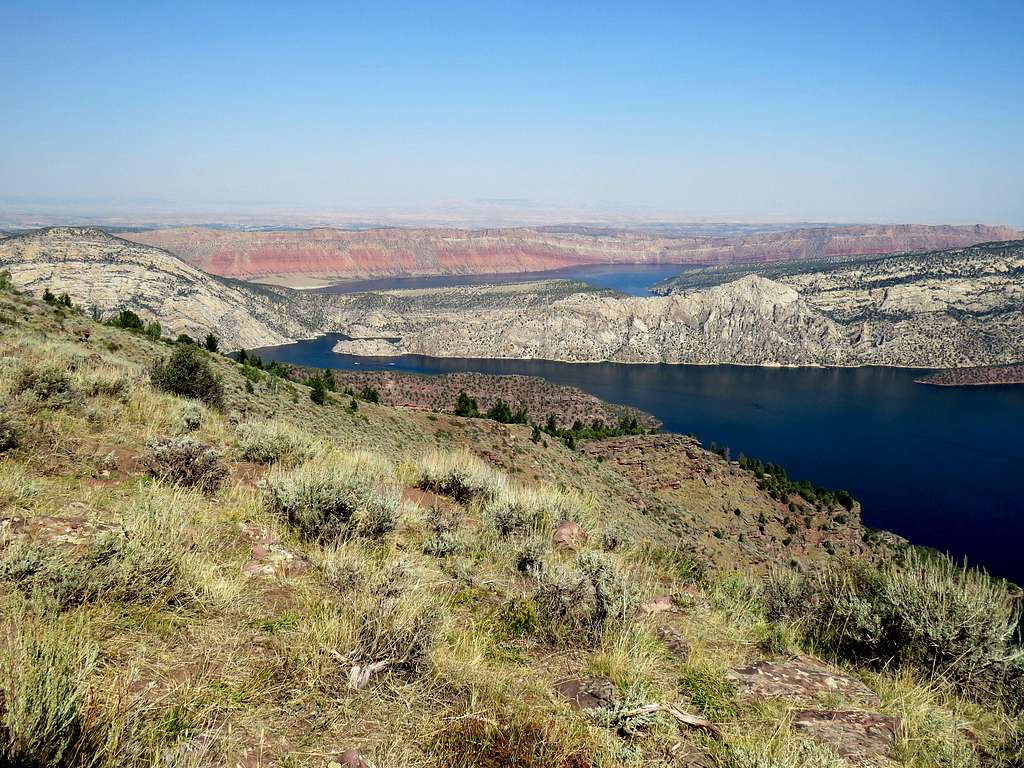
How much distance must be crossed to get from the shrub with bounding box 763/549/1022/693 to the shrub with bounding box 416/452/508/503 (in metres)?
4.13

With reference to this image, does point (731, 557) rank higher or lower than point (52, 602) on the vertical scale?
lower

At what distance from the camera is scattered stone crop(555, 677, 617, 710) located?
3.20 meters

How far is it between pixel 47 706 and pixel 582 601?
316cm

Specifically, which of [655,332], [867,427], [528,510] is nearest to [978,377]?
[867,427]

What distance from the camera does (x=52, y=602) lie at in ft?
9.37

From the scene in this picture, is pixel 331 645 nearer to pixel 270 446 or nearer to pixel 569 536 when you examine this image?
pixel 569 536

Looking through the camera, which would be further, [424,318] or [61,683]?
[424,318]

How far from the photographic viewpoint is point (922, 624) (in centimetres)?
476

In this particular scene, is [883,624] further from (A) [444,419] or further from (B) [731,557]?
(A) [444,419]

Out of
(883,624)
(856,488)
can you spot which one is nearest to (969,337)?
(856,488)

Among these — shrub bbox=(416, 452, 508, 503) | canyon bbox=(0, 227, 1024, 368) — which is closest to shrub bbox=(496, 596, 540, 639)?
shrub bbox=(416, 452, 508, 503)

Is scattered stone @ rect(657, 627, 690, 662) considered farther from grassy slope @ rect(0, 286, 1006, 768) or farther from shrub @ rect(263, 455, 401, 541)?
shrub @ rect(263, 455, 401, 541)

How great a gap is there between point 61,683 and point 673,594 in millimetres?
5108

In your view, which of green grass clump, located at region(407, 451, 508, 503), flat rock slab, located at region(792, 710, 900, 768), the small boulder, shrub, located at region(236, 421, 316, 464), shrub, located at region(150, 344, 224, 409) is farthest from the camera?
shrub, located at region(150, 344, 224, 409)
